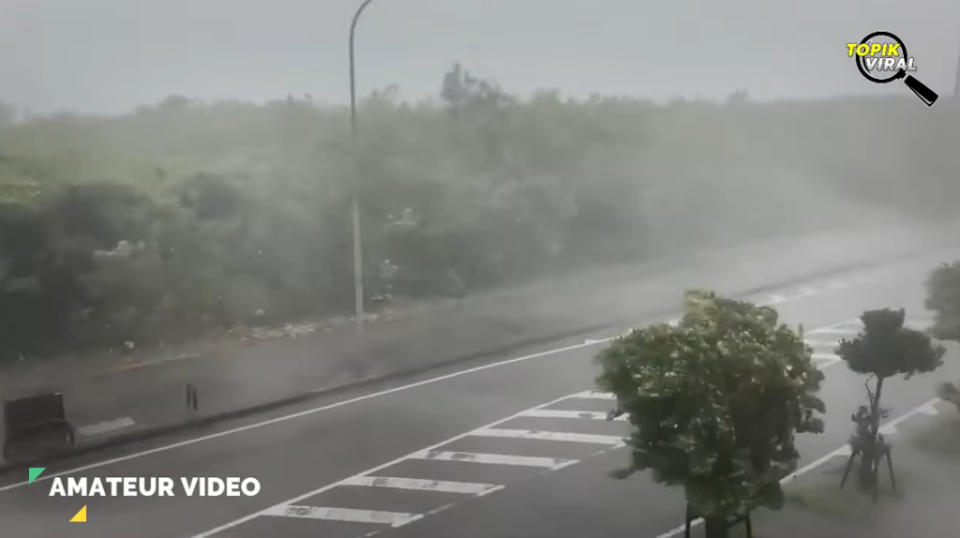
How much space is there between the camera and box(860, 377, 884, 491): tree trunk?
216 inches

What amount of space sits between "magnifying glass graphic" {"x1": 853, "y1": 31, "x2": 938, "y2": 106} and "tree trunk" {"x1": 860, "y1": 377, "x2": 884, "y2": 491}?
2.97 meters

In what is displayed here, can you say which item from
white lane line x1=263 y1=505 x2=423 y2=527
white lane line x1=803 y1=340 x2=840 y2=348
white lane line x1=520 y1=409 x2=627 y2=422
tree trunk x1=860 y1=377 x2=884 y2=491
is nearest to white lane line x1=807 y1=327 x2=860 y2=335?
white lane line x1=803 y1=340 x2=840 y2=348

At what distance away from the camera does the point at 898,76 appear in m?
7.03

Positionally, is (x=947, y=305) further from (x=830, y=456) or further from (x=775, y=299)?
(x=775, y=299)

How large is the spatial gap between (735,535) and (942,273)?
2780mm

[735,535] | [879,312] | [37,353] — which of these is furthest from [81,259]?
[879,312]

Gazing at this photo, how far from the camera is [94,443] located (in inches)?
263

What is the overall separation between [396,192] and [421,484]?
6.38m

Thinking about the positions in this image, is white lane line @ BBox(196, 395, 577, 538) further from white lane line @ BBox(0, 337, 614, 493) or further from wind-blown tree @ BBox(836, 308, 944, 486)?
wind-blown tree @ BBox(836, 308, 944, 486)

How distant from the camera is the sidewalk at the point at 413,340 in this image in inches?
304

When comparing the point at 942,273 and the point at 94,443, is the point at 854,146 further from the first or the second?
the point at 94,443

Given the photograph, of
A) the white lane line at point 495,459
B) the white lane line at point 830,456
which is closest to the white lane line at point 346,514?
the white lane line at point 495,459

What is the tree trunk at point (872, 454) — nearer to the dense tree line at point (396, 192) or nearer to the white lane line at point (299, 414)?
the white lane line at point (299, 414)

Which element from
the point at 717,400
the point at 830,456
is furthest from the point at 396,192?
the point at 717,400
